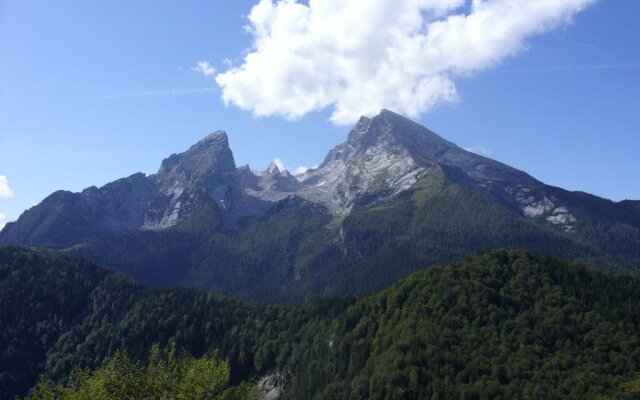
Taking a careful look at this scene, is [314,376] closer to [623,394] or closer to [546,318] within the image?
[546,318]

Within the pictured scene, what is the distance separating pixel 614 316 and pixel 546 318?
20.5 m

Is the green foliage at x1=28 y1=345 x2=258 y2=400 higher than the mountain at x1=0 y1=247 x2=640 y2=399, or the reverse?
the green foliage at x1=28 y1=345 x2=258 y2=400

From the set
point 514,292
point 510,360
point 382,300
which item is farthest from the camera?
Result: point 382,300

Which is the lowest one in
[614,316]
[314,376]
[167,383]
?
[314,376]

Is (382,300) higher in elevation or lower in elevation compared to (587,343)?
higher

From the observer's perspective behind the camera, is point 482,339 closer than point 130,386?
No

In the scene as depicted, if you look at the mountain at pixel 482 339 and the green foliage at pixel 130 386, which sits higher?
the green foliage at pixel 130 386

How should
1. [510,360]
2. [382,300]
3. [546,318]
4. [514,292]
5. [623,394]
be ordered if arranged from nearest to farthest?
[623,394]
[510,360]
[546,318]
[514,292]
[382,300]

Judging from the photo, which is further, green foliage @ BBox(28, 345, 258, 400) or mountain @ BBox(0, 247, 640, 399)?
mountain @ BBox(0, 247, 640, 399)

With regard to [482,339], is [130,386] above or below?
above

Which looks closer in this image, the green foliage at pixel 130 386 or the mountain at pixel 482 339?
the green foliage at pixel 130 386

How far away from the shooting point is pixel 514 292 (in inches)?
6934

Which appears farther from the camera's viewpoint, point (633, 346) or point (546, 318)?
point (546, 318)

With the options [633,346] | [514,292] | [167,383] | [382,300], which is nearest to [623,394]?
[633,346]
